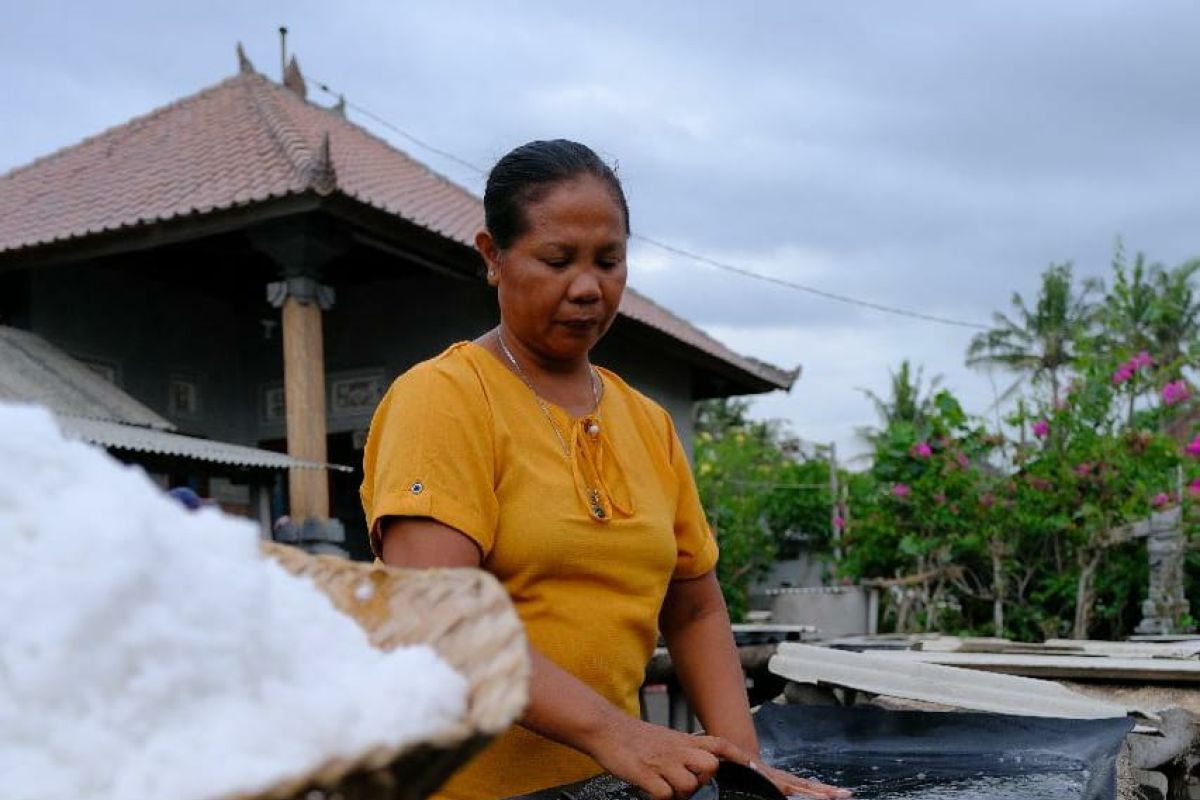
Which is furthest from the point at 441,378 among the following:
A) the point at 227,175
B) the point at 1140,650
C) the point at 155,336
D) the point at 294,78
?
the point at 294,78

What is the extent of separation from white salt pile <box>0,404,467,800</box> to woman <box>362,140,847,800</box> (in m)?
0.64

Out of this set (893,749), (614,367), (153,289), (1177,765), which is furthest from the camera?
(614,367)

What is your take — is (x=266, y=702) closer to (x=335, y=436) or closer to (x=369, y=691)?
(x=369, y=691)

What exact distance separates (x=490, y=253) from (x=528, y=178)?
0.13 m

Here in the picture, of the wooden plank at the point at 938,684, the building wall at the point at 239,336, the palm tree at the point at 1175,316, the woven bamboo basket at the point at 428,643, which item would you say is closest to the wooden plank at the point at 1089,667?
the wooden plank at the point at 938,684

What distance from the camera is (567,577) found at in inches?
56.9

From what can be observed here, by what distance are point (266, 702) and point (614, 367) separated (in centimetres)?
1065

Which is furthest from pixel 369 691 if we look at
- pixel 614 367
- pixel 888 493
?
pixel 614 367

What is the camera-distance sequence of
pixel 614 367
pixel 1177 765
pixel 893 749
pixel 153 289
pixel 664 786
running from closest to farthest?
1. pixel 664 786
2. pixel 893 749
3. pixel 1177 765
4. pixel 153 289
5. pixel 614 367

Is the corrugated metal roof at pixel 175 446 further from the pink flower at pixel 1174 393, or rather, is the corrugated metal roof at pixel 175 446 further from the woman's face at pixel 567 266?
the pink flower at pixel 1174 393

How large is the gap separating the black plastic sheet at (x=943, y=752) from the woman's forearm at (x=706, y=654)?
236mm

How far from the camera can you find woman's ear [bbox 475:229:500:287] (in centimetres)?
159

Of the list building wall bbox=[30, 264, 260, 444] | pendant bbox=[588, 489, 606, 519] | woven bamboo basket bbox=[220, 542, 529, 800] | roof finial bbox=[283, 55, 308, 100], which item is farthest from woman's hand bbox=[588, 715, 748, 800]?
roof finial bbox=[283, 55, 308, 100]

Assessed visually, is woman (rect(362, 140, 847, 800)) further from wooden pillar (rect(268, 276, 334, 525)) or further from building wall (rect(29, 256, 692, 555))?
building wall (rect(29, 256, 692, 555))
